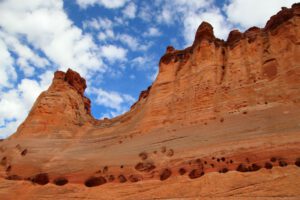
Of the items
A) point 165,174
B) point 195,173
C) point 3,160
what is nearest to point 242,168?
point 195,173

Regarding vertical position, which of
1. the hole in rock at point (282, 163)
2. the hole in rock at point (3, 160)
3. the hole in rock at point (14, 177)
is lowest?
the hole in rock at point (282, 163)

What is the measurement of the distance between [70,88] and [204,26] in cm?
1727

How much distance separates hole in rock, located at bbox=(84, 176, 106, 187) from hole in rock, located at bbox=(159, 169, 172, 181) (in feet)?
15.4

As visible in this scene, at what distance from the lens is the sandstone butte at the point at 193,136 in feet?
58.5

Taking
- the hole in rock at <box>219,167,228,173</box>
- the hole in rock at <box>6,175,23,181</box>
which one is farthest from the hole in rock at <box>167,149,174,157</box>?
the hole in rock at <box>6,175,23,181</box>

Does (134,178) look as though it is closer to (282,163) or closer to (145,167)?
(145,167)

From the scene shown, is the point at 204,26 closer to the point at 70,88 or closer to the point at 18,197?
the point at 70,88

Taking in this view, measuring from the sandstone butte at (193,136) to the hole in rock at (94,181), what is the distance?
0.09 m

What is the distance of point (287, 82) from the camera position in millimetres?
21812

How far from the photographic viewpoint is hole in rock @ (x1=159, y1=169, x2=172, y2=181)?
20578 millimetres

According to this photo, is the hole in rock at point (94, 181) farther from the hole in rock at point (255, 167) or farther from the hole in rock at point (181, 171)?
the hole in rock at point (255, 167)

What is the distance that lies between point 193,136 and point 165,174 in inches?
141

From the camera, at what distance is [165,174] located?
20781 mm

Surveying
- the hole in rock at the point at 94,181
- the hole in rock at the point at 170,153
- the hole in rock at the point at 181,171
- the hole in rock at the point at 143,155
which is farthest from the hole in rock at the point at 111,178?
the hole in rock at the point at 181,171
